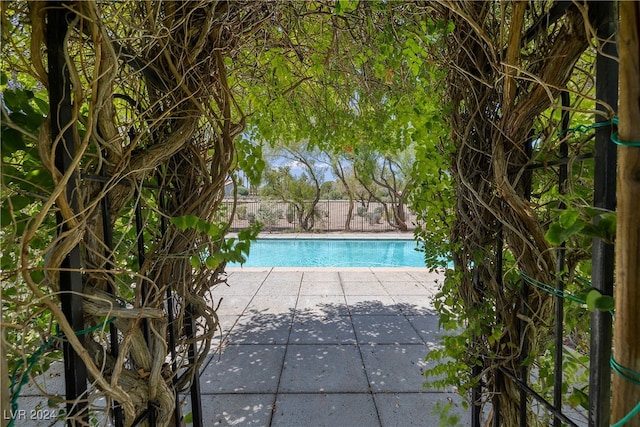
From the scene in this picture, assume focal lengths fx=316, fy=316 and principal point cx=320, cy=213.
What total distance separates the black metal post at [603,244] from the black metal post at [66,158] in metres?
1.38

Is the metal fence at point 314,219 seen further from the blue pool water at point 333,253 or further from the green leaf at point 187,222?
the green leaf at point 187,222

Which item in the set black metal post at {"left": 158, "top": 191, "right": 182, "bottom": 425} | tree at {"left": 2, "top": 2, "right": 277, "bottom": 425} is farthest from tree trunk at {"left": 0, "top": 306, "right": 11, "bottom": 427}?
black metal post at {"left": 158, "top": 191, "right": 182, "bottom": 425}

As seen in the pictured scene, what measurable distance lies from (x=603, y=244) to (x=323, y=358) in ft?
8.72

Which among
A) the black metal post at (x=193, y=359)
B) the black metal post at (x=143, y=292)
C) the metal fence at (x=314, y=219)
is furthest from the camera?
the metal fence at (x=314, y=219)

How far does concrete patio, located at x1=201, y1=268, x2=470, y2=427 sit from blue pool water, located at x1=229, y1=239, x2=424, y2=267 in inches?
223

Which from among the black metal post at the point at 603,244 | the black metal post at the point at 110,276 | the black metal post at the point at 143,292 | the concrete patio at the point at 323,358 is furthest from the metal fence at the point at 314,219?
the black metal post at the point at 603,244

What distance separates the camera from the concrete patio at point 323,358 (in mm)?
2275

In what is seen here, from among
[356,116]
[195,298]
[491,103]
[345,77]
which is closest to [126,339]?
[195,298]

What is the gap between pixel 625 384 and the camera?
2.35 ft

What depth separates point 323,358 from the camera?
303cm

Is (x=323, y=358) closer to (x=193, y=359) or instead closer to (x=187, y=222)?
(x=193, y=359)

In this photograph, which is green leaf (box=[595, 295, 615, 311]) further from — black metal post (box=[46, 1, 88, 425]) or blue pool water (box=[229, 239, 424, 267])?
blue pool water (box=[229, 239, 424, 267])

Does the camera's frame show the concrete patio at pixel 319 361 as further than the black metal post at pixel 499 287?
Yes

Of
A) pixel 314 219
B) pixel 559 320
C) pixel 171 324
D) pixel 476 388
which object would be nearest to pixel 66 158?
pixel 171 324
